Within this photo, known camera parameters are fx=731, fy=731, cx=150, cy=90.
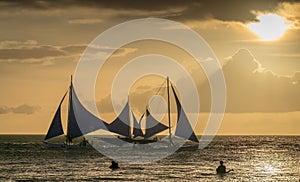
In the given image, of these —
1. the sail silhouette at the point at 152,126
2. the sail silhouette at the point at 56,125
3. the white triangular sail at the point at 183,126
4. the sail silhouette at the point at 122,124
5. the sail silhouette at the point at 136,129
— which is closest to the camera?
the white triangular sail at the point at 183,126

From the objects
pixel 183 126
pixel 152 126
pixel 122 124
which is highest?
pixel 122 124

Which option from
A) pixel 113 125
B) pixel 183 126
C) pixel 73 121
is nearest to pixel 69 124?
pixel 73 121

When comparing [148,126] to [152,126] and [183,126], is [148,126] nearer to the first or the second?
[152,126]

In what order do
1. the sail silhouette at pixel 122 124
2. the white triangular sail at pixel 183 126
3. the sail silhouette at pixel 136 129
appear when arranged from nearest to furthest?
the white triangular sail at pixel 183 126, the sail silhouette at pixel 122 124, the sail silhouette at pixel 136 129

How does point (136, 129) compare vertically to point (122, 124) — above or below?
below

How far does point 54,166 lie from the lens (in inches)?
4026

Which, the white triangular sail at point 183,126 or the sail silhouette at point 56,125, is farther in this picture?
the sail silhouette at point 56,125

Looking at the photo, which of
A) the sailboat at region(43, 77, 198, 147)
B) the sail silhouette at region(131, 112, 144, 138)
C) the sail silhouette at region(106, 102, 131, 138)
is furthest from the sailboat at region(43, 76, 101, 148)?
the sail silhouette at region(131, 112, 144, 138)

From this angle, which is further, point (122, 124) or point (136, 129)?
point (136, 129)

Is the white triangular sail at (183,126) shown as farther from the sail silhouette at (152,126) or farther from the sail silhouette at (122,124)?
the sail silhouette at (122,124)

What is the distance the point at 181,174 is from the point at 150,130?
51708mm

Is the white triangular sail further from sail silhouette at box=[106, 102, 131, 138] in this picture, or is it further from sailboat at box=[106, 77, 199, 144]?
sail silhouette at box=[106, 102, 131, 138]

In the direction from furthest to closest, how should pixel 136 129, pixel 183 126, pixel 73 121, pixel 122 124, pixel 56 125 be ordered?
pixel 136 129
pixel 122 124
pixel 73 121
pixel 56 125
pixel 183 126

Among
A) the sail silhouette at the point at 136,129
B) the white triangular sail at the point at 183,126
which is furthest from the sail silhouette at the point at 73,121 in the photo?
the white triangular sail at the point at 183,126
